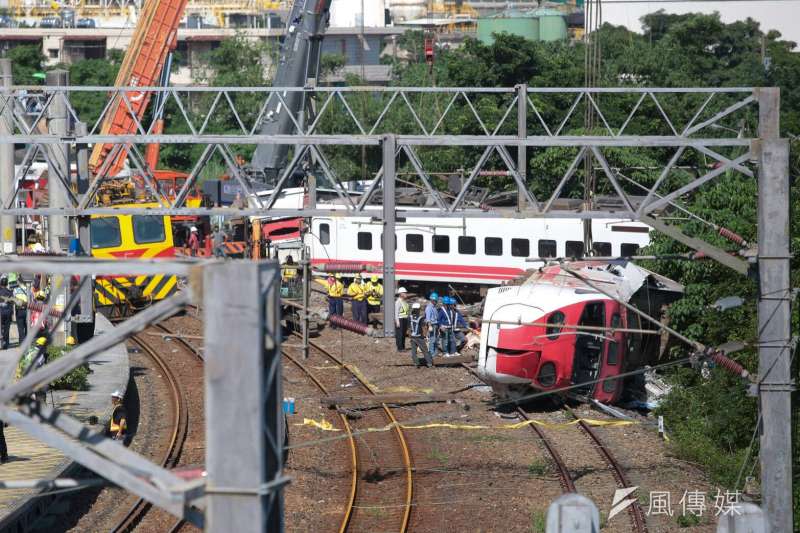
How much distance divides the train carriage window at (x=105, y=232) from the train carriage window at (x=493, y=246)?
8.51 m

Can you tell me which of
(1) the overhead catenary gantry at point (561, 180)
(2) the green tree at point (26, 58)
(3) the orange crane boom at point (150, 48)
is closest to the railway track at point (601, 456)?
(1) the overhead catenary gantry at point (561, 180)

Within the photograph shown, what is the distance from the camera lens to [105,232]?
25578 millimetres

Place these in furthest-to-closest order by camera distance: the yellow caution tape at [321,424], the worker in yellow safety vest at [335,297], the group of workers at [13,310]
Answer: the worker in yellow safety vest at [335,297] → the group of workers at [13,310] → the yellow caution tape at [321,424]

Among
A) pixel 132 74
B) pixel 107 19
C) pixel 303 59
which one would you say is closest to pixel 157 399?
pixel 303 59

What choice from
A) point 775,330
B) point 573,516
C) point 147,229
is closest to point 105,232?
point 147,229

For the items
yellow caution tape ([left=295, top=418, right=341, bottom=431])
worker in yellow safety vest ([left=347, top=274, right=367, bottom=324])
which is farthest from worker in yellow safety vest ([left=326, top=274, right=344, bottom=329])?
yellow caution tape ([left=295, top=418, right=341, bottom=431])

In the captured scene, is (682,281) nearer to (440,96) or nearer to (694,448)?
(694,448)

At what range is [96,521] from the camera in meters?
13.7

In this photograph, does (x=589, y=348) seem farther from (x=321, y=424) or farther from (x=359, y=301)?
(x=359, y=301)

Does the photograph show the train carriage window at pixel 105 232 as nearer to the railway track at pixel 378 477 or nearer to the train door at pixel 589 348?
the railway track at pixel 378 477

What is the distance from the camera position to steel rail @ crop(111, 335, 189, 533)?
1348 cm

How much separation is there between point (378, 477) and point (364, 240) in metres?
15.0

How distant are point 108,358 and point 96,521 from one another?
850 centimetres

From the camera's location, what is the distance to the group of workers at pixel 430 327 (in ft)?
73.3
